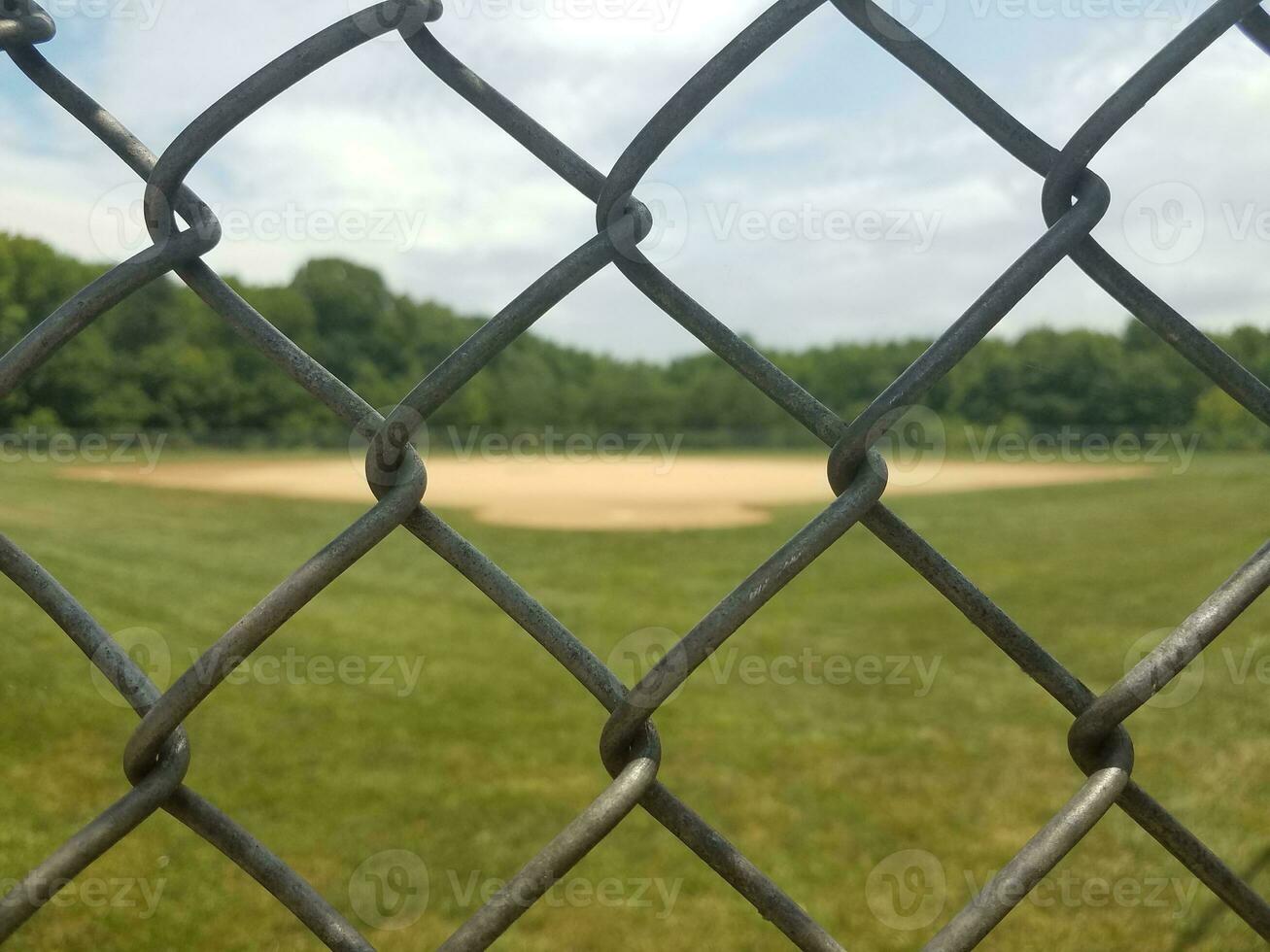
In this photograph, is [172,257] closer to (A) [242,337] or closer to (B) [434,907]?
(A) [242,337]

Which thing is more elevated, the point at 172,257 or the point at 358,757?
the point at 172,257

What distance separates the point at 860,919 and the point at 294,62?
2.51m

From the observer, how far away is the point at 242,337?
0.49m

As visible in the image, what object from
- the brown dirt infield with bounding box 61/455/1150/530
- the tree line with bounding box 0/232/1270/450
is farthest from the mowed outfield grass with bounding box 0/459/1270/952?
the brown dirt infield with bounding box 61/455/1150/530

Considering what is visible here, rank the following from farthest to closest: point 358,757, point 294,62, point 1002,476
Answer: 1. point 1002,476
2. point 358,757
3. point 294,62

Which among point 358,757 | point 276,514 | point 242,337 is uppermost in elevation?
point 242,337

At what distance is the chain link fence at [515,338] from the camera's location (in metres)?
0.48

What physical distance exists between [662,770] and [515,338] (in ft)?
11.3

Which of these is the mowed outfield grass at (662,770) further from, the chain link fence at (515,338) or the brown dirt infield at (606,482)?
the brown dirt infield at (606,482)

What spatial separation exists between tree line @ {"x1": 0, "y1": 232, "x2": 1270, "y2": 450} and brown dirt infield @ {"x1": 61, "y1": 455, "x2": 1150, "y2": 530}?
1225 millimetres

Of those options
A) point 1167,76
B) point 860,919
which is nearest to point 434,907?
point 860,919

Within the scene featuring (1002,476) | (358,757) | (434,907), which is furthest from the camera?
(1002,476)

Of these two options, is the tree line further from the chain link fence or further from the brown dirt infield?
the brown dirt infield

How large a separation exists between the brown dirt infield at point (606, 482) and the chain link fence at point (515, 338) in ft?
41.3
